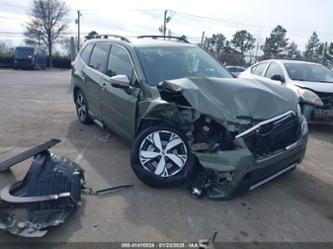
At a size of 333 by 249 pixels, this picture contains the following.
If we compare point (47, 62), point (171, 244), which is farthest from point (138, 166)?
point (47, 62)

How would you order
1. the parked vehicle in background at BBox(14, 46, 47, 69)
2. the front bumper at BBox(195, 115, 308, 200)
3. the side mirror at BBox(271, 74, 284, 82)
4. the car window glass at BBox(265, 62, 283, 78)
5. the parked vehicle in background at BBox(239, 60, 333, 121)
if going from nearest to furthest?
1. the front bumper at BBox(195, 115, 308, 200)
2. the parked vehicle in background at BBox(239, 60, 333, 121)
3. the side mirror at BBox(271, 74, 284, 82)
4. the car window glass at BBox(265, 62, 283, 78)
5. the parked vehicle in background at BBox(14, 46, 47, 69)

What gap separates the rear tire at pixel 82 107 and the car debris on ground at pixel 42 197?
277 centimetres

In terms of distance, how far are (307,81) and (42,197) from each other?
6436mm

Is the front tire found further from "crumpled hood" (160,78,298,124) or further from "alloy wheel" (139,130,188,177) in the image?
"crumpled hood" (160,78,298,124)

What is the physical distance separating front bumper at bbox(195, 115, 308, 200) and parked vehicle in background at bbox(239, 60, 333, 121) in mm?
2685

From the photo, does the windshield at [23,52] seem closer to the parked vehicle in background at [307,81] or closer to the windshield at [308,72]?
the parked vehicle in background at [307,81]

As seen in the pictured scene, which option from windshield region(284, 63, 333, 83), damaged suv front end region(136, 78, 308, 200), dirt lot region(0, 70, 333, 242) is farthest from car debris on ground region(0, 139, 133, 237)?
windshield region(284, 63, 333, 83)

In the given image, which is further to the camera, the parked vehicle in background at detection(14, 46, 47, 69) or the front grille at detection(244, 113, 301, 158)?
the parked vehicle in background at detection(14, 46, 47, 69)

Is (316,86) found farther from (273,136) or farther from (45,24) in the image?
(45,24)


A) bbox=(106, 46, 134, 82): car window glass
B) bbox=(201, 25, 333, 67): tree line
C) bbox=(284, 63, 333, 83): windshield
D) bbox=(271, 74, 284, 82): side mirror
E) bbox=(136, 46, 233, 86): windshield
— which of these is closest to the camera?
bbox=(136, 46, 233, 86): windshield

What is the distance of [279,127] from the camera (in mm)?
3654

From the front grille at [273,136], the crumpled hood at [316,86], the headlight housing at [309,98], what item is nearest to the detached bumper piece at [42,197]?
the front grille at [273,136]

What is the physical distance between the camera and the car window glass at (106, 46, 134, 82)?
463cm

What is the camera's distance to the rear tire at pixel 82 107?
6.50 m
